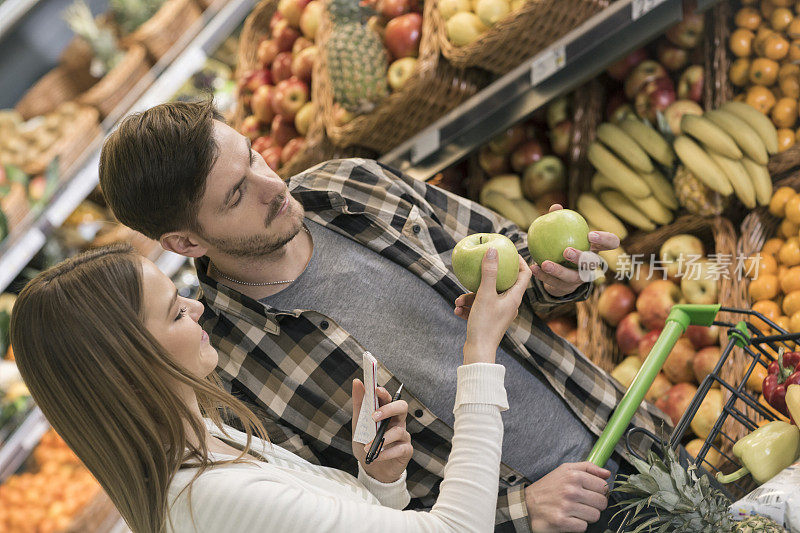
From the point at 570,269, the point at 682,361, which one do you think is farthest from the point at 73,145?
the point at 682,361

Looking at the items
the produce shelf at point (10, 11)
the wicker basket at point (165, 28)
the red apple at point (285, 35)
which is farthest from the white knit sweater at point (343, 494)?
the produce shelf at point (10, 11)

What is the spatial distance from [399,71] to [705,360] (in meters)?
1.43

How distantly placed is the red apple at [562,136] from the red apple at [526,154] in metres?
0.06

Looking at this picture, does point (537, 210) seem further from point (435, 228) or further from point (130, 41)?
point (130, 41)

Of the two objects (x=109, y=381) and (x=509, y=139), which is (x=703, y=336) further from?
(x=109, y=381)

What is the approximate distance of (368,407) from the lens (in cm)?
120

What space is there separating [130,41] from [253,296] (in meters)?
2.59

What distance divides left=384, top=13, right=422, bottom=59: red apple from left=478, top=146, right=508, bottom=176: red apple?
1.53 feet

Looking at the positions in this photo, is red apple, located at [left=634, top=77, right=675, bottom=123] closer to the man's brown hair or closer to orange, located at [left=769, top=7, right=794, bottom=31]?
orange, located at [left=769, top=7, right=794, bottom=31]

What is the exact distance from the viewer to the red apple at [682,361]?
2.14 meters

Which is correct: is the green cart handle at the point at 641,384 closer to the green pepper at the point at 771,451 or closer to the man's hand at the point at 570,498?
the man's hand at the point at 570,498

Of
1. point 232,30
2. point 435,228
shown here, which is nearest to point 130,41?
point 232,30

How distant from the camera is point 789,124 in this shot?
2.20m

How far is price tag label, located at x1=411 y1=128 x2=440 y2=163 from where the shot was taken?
2357mm
